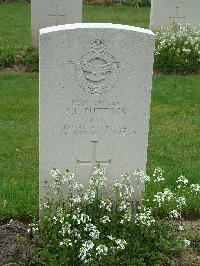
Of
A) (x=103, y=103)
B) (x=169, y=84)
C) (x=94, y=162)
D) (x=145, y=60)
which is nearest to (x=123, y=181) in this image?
(x=94, y=162)

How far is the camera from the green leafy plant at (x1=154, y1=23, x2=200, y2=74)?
34.6 ft

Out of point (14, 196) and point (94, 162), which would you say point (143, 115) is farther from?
point (14, 196)

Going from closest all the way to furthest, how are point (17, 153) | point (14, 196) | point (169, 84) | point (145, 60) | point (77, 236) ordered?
point (77, 236) → point (145, 60) → point (14, 196) → point (17, 153) → point (169, 84)

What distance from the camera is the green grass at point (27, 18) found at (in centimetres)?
1368

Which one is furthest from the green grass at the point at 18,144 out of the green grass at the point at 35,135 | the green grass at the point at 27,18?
the green grass at the point at 27,18

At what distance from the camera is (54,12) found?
11.4m

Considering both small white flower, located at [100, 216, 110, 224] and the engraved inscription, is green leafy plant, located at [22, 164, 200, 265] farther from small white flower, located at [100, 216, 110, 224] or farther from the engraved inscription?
the engraved inscription

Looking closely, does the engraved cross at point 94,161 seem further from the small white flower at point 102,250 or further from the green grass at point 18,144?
the small white flower at point 102,250

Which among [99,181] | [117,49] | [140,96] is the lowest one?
[99,181]

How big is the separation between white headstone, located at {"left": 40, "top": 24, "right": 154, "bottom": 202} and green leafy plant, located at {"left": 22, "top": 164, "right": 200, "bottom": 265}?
0.16 meters

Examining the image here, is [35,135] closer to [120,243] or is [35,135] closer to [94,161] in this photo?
[94,161]

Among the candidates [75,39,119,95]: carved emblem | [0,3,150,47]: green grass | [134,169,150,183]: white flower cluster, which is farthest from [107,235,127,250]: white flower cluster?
[0,3,150,47]: green grass

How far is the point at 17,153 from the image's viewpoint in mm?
6855

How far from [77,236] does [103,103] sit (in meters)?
1.01
